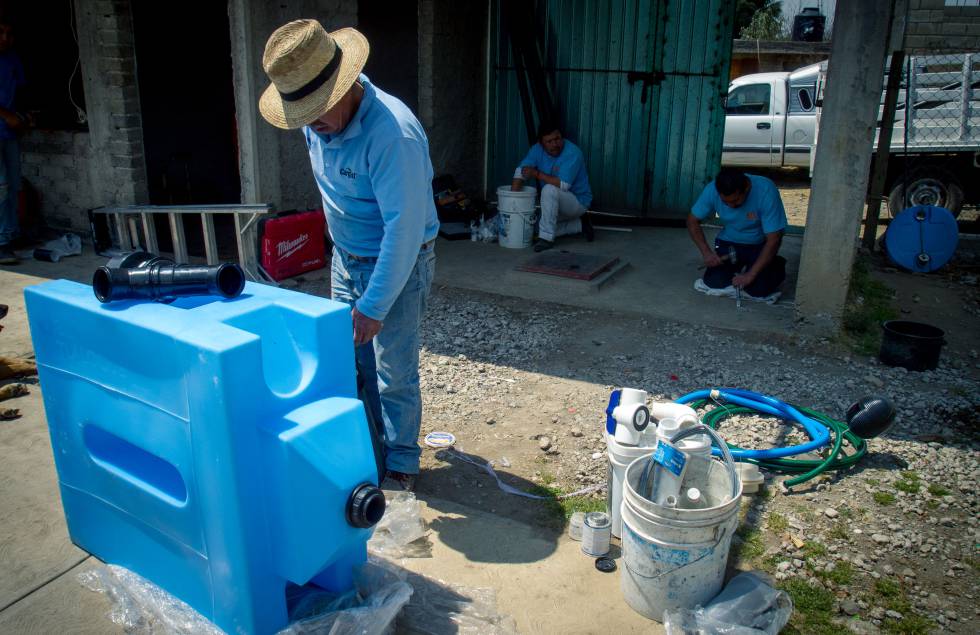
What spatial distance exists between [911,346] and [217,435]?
452 cm

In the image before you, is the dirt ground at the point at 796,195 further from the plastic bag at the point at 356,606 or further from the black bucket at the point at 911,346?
the plastic bag at the point at 356,606

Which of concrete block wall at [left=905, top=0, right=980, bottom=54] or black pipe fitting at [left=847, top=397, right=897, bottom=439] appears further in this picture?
concrete block wall at [left=905, top=0, right=980, bottom=54]

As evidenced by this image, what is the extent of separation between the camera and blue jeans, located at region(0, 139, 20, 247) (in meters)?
7.16

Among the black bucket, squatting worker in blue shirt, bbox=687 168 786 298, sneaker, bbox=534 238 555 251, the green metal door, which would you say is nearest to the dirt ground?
the green metal door

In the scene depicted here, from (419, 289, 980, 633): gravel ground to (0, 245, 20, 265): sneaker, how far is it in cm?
377

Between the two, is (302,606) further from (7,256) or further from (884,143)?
(884,143)

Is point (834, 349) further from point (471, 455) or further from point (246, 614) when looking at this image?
point (246, 614)

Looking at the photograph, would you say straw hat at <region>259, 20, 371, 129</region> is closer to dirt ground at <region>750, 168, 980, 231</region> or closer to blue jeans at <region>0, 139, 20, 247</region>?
blue jeans at <region>0, 139, 20, 247</region>

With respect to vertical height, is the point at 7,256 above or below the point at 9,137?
below

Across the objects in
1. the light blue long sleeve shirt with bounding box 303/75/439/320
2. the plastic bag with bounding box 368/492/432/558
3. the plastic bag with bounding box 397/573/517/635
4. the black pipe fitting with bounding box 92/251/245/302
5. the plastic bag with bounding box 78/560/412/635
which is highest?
the light blue long sleeve shirt with bounding box 303/75/439/320

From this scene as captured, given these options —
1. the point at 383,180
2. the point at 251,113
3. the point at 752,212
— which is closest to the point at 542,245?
the point at 752,212

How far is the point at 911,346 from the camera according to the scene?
5.07 metres

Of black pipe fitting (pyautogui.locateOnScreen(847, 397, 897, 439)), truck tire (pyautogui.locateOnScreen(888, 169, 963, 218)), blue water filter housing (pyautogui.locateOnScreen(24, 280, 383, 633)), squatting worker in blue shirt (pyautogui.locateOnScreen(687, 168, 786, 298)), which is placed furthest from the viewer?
truck tire (pyautogui.locateOnScreen(888, 169, 963, 218))

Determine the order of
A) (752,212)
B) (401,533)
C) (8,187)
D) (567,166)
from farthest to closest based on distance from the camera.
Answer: (567,166), (8,187), (752,212), (401,533)
